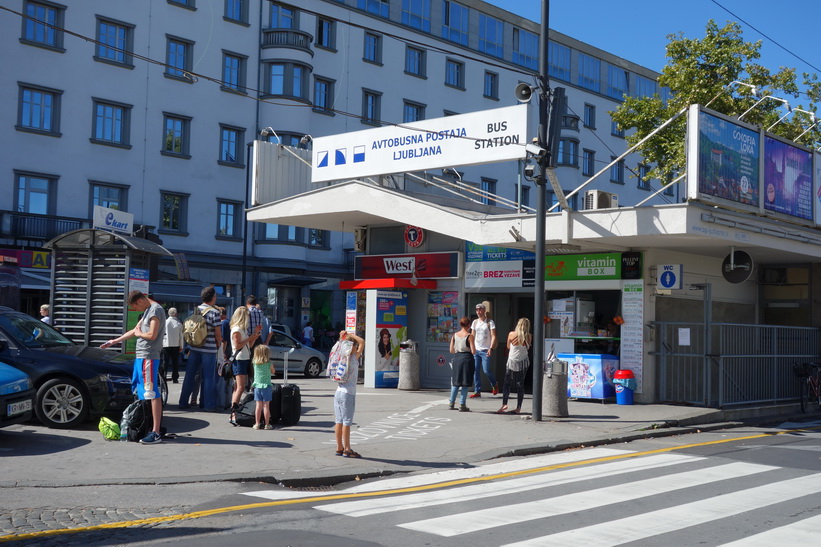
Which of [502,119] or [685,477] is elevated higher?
[502,119]

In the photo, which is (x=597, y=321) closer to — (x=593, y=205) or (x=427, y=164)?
(x=593, y=205)

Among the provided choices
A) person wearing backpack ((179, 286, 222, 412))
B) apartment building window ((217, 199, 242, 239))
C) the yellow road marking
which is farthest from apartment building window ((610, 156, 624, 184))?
person wearing backpack ((179, 286, 222, 412))

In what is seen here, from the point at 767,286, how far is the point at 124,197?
27.4 metres

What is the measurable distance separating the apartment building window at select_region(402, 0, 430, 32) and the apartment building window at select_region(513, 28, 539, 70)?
739 cm

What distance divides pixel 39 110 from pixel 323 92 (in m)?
14.2

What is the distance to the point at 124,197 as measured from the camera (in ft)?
125

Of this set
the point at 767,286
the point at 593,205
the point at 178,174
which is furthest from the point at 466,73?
the point at 593,205

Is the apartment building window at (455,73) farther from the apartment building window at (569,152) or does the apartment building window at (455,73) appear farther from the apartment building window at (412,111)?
the apartment building window at (569,152)

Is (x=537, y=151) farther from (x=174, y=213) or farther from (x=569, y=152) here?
(x=569, y=152)

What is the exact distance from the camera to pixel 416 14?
1935 inches

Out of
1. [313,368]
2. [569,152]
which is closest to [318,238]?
[313,368]

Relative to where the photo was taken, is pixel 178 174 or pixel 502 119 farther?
pixel 178 174

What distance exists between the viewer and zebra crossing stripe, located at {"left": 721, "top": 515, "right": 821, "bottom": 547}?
6.68 m

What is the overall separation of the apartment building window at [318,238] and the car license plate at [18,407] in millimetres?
33645
